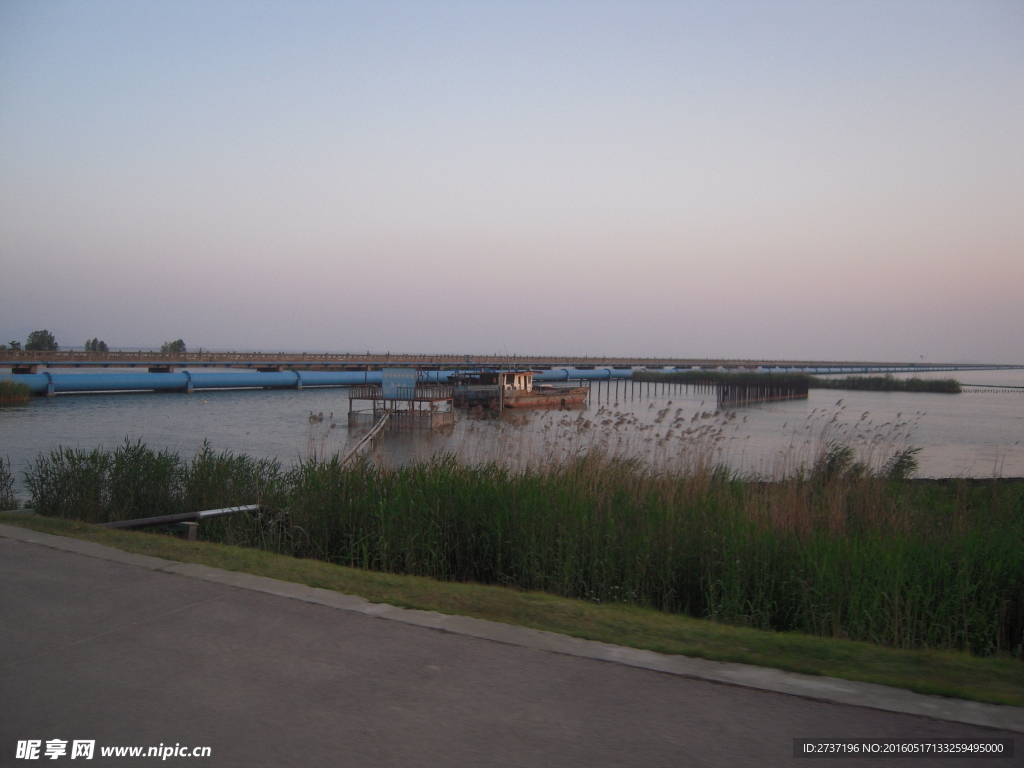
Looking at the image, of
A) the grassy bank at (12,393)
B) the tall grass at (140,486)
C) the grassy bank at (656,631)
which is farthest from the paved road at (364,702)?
the grassy bank at (12,393)

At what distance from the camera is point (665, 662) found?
4.45m

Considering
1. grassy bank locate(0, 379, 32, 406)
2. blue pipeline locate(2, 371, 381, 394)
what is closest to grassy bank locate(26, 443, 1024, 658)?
grassy bank locate(0, 379, 32, 406)

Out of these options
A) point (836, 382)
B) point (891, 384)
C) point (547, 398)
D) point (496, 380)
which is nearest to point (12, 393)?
point (496, 380)

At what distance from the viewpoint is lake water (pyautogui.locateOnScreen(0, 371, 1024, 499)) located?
12.8 metres

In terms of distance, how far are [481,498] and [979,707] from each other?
5.71 m

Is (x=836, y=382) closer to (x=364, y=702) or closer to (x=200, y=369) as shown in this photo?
(x=200, y=369)

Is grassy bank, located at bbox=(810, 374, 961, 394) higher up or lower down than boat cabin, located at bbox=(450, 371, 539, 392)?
lower down

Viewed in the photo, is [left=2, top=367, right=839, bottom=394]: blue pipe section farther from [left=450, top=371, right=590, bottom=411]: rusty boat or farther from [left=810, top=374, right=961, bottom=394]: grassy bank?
[left=810, top=374, right=961, bottom=394]: grassy bank

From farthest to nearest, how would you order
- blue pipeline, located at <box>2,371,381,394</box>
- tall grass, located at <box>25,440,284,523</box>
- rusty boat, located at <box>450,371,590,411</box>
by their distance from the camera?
rusty boat, located at <box>450,371,590,411</box>
blue pipeline, located at <box>2,371,381,394</box>
tall grass, located at <box>25,440,284,523</box>

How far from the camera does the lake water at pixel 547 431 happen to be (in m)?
12.8

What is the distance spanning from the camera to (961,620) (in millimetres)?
6582

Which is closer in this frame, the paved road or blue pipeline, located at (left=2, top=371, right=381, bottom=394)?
the paved road

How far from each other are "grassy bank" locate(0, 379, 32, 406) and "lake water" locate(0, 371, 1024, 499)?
4.66ft

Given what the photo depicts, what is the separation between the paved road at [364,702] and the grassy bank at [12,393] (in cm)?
5449
